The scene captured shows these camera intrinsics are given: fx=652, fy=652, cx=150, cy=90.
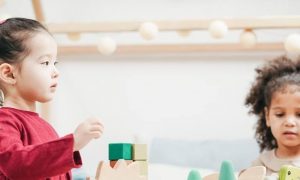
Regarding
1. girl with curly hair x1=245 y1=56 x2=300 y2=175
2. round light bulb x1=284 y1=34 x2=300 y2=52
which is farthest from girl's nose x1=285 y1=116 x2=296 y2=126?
round light bulb x1=284 y1=34 x2=300 y2=52

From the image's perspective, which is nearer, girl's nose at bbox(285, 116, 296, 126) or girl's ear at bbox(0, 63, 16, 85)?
girl's ear at bbox(0, 63, 16, 85)

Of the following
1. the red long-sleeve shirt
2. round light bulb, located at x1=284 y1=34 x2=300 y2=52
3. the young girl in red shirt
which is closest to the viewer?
the red long-sleeve shirt

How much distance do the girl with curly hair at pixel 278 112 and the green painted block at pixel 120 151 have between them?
532 mm

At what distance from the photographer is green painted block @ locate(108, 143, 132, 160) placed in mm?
1033

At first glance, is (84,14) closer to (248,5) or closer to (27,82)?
(248,5)

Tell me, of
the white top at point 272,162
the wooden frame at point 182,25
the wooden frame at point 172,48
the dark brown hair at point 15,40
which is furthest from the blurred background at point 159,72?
the dark brown hair at point 15,40

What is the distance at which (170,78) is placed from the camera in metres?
2.21

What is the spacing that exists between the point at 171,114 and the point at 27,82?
3.90 ft

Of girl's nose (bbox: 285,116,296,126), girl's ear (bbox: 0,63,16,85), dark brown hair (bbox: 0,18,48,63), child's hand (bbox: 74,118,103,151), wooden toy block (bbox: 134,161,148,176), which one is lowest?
wooden toy block (bbox: 134,161,148,176)

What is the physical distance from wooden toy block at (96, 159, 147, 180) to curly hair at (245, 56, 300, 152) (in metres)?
0.65

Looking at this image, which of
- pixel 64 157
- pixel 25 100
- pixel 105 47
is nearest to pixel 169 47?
pixel 105 47

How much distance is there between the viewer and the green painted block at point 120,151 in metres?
1.03

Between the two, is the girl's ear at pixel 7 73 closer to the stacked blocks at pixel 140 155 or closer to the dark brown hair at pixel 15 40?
the dark brown hair at pixel 15 40

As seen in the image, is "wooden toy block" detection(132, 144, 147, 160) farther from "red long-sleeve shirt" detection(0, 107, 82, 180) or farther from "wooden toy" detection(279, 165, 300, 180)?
"wooden toy" detection(279, 165, 300, 180)
